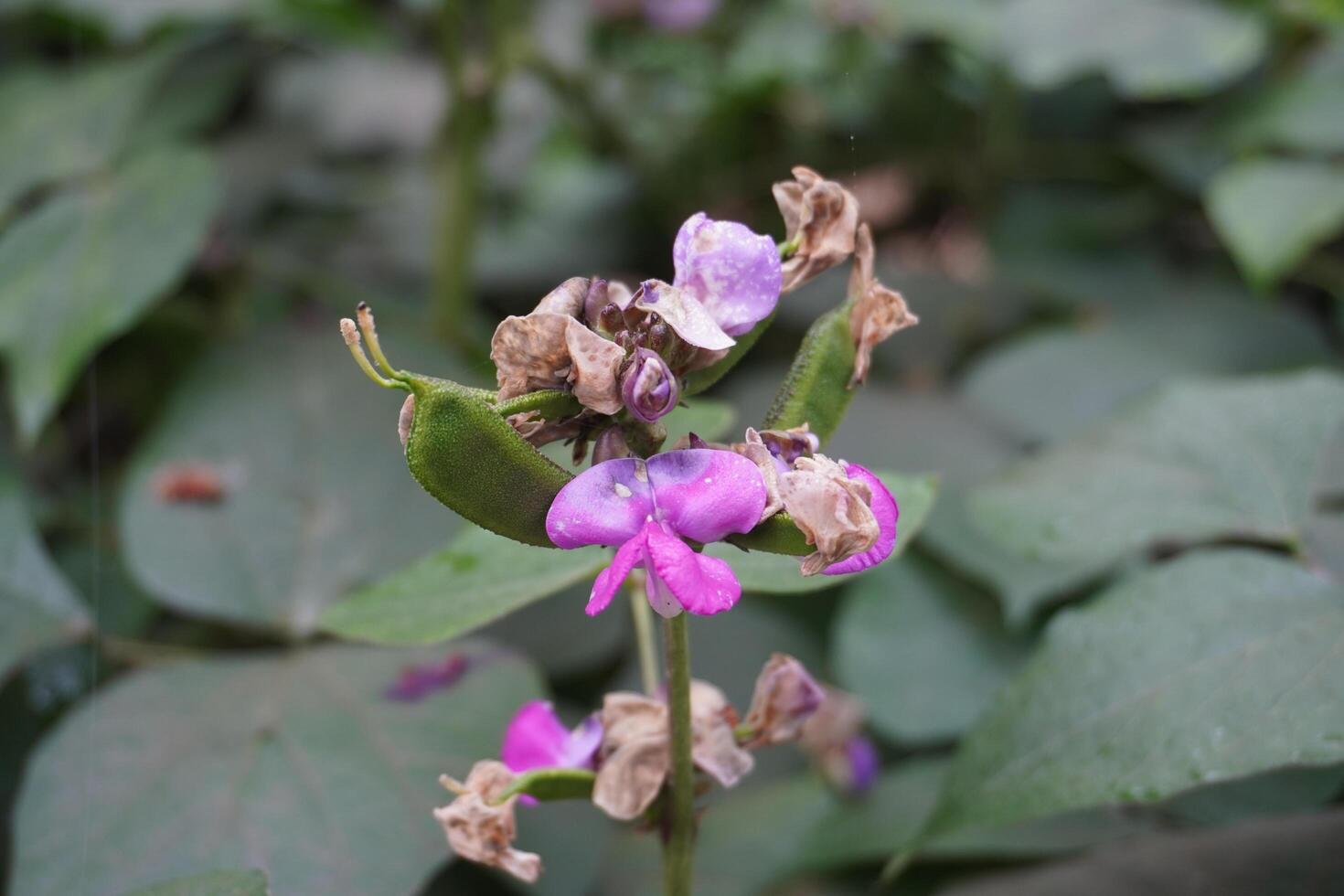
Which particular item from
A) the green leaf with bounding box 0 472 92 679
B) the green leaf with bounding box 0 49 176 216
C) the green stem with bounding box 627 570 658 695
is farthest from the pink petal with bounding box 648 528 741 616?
the green leaf with bounding box 0 49 176 216

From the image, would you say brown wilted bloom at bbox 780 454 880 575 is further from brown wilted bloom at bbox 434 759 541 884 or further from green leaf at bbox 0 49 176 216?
green leaf at bbox 0 49 176 216

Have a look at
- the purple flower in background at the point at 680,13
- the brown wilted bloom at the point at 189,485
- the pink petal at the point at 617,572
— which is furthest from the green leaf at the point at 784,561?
the purple flower in background at the point at 680,13

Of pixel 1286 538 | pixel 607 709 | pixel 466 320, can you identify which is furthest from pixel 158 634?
pixel 1286 538

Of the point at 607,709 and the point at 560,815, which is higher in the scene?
the point at 607,709

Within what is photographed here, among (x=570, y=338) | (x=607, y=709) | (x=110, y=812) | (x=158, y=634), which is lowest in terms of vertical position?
(x=158, y=634)

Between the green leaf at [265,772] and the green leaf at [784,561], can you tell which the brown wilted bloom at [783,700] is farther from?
the green leaf at [265,772]

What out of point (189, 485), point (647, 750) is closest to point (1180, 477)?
point (647, 750)

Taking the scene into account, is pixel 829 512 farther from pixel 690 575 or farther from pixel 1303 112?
pixel 1303 112

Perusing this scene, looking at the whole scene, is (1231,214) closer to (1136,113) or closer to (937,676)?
(1136,113)
